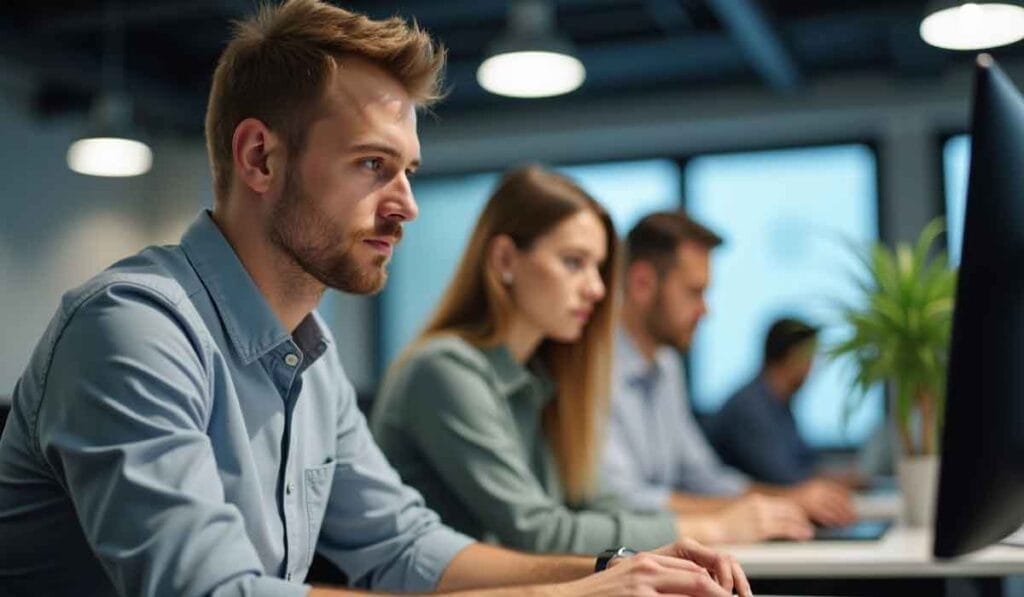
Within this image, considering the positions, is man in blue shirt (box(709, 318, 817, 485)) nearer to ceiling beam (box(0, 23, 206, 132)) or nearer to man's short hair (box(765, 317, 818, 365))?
man's short hair (box(765, 317, 818, 365))

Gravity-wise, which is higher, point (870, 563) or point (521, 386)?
point (521, 386)

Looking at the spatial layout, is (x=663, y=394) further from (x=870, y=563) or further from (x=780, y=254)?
(x=780, y=254)

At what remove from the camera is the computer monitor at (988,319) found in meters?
0.92

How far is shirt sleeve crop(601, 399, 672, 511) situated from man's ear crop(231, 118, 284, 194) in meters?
1.35

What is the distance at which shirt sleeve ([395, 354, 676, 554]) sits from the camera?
1.93 metres

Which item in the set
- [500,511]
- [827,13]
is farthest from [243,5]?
[500,511]

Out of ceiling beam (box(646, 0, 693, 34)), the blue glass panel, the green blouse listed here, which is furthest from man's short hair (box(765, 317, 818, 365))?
the blue glass panel

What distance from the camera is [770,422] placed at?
4.39 meters

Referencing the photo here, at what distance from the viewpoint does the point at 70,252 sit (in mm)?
6566

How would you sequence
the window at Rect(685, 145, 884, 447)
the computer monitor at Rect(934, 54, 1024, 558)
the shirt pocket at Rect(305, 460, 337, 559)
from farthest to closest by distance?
the window at Rect(685, 145, 884, 447) → the shirt pocket at Rect(305, 460, 337, 559) → the computer monitor at Rect(934, 54, 1024, 558)

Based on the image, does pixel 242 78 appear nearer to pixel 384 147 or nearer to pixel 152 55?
pixel 384 147

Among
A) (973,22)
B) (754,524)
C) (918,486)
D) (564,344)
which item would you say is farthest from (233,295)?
(973,22)

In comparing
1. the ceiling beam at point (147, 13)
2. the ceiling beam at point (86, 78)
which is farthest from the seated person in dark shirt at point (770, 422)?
the ceiling beam at point (86, 78)

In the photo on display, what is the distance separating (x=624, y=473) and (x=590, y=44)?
13.5 ft
